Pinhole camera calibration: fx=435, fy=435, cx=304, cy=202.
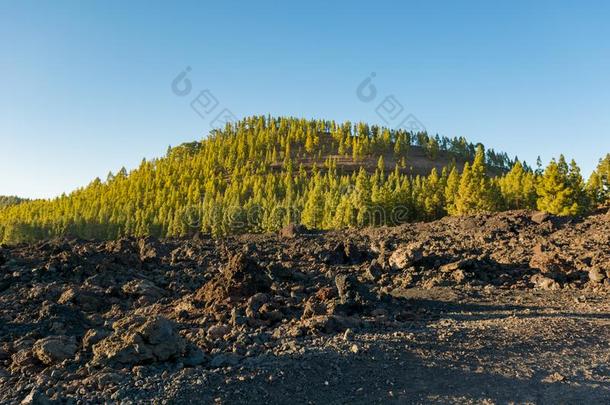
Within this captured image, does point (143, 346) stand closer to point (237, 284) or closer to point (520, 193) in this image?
point (237, 284)

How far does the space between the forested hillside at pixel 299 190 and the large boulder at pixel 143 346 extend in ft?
168

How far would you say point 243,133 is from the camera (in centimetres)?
19888

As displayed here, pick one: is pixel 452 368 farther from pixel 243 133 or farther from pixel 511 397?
pixel 243 133

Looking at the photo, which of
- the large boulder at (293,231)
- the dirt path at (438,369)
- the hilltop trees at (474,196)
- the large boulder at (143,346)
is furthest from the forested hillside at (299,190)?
the large boulder at (143,346)

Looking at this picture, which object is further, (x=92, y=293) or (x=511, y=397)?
(x=92, y=293)

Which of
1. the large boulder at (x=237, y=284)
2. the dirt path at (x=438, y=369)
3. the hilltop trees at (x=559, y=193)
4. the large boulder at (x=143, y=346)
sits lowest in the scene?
the dirt path at (x=438, y=369)

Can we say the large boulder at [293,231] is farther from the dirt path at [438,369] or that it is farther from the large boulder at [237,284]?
the dirt path at [438,369]

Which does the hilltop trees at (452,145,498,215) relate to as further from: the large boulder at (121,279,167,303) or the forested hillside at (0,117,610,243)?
the large boulder at (121,279,167,303)

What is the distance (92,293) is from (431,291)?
1548 centimetres

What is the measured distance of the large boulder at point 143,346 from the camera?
32.9 ft

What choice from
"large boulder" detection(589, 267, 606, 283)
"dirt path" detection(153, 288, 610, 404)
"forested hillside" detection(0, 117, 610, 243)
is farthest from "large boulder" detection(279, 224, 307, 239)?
"dirt path" detection(153, 288, 610, 404)

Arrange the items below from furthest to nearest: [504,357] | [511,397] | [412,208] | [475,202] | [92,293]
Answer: [412,208] < [475,202] < [92,293] < [504,357] < [511,397]

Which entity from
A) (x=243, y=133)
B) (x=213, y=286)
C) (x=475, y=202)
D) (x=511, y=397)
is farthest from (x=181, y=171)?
(x=511, y=397)

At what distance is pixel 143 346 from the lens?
10180 millimetres
